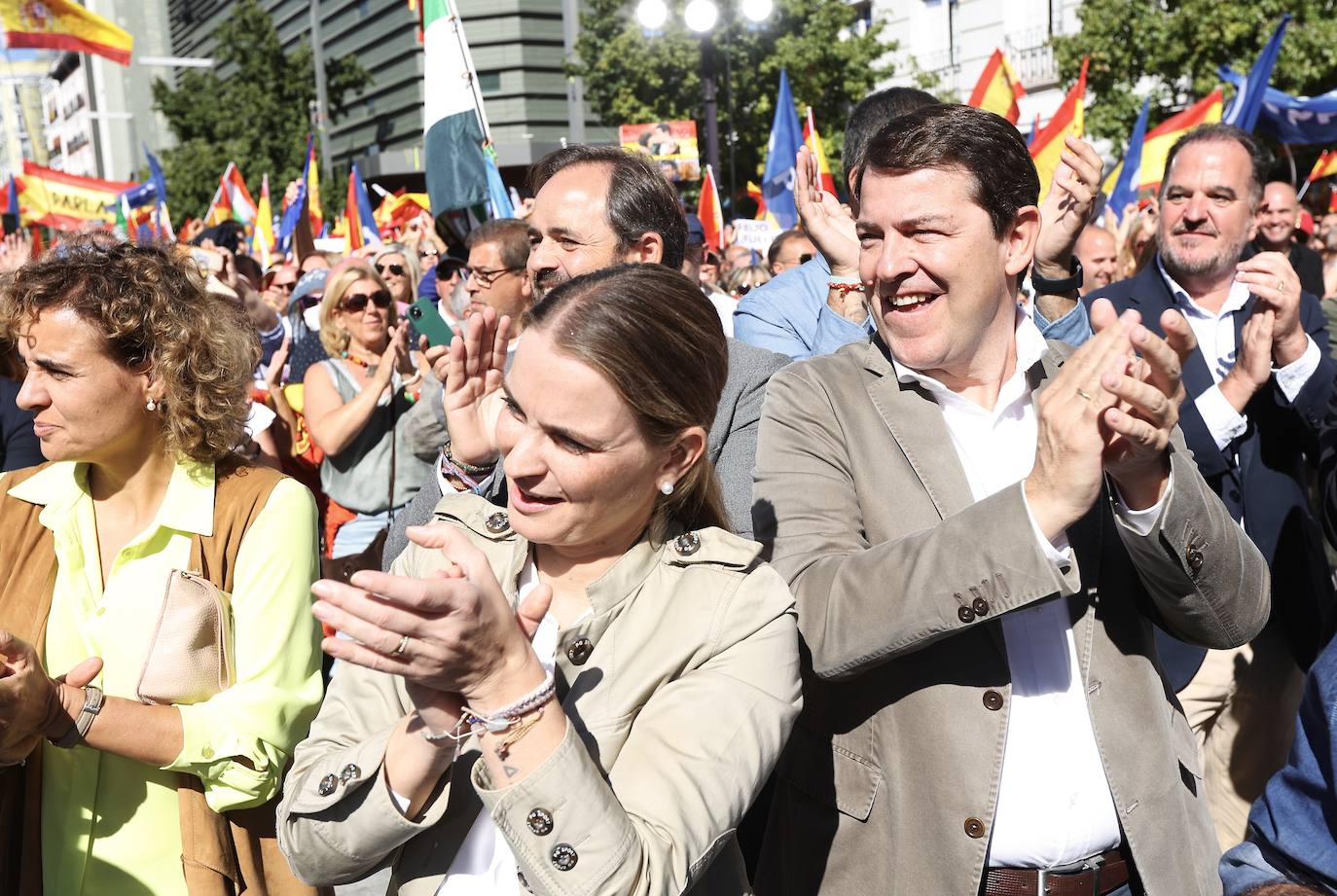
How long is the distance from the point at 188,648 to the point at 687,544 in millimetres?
1165

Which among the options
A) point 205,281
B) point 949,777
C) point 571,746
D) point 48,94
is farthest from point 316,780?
point 48,94

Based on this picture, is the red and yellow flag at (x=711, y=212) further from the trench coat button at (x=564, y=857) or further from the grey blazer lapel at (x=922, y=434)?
the trench coat button at (x=564, y=857)

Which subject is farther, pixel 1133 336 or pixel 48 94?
pixel 48 94

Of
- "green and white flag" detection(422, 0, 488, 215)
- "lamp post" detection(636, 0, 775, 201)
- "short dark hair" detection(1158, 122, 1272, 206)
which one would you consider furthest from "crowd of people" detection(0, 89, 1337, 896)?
"lamp post" detection(636, 0, 775, 201)

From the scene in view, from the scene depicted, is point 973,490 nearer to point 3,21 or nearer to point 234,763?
point 234,763

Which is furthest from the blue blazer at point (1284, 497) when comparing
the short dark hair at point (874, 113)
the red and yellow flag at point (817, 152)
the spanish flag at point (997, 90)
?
the spanish flag at point (997, 90)

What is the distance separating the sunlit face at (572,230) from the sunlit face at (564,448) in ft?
4.22

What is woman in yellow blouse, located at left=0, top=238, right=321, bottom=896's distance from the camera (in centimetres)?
256

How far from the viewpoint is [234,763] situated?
2.56 meters

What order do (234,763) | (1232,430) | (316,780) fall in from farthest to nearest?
(1232,430), (234,763), (316,780)

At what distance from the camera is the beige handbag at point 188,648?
2562 mm

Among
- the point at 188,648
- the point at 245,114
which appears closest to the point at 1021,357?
the point at 188,648

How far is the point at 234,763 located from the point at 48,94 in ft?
412

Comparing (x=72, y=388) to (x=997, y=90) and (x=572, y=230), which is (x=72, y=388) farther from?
(x=997, y=90)
